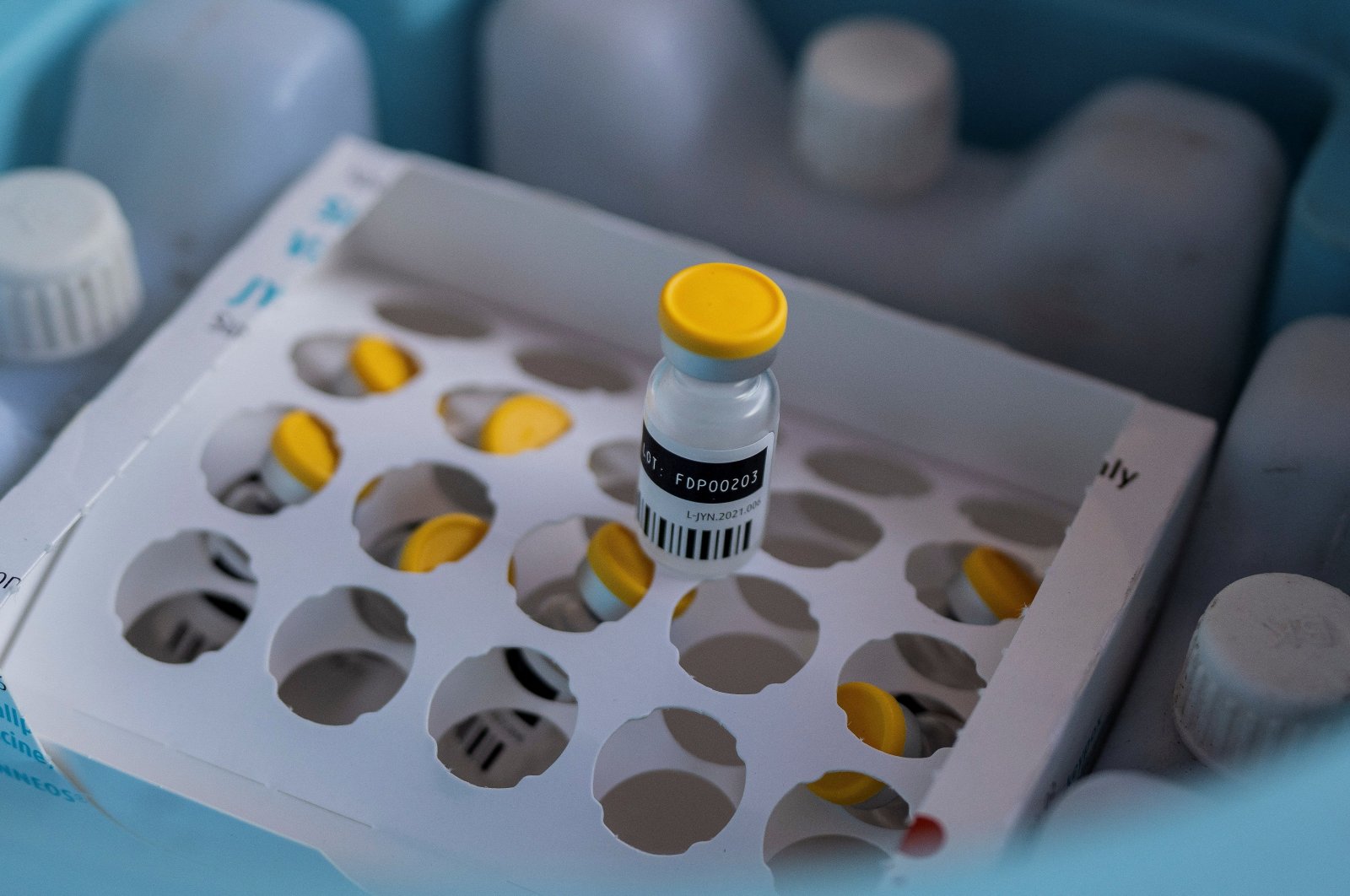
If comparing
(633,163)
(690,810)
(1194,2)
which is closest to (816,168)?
(633,163)

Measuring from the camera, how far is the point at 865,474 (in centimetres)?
62

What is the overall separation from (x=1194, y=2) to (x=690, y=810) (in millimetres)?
489

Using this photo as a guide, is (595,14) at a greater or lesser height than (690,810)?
greater

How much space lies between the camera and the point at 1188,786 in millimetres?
451

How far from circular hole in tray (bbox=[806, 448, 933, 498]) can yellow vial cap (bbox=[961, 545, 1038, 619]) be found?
7 centimetres

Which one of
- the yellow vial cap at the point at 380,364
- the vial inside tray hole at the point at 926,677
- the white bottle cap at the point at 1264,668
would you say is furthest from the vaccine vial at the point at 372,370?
the white bottle cap at the point at 1264,668

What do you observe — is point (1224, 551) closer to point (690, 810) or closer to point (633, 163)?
point (690, 810)

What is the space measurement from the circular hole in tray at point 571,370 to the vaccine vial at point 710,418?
5.2 inches

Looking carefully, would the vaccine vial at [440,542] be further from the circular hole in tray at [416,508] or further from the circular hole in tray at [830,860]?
the circular hole in tray at [830,860]

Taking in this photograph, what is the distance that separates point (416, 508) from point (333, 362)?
8 cm

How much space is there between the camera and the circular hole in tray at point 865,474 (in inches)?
23.9

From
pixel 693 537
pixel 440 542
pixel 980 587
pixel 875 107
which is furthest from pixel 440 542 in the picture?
pixel 875 107

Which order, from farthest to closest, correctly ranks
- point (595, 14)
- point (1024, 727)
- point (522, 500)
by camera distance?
point (595, 14)
point (522, 500)
point (1024, 727)

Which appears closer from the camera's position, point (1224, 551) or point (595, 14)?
point (1224, 551)
